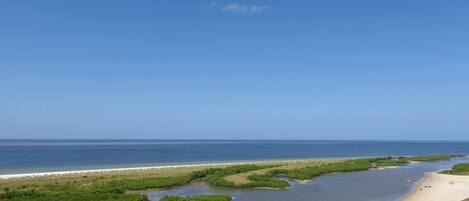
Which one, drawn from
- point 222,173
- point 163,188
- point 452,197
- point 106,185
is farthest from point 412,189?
point 106,185

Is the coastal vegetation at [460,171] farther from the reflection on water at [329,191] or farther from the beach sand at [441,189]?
the reflection on water at [329,191]

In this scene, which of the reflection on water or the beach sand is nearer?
the reflection on water

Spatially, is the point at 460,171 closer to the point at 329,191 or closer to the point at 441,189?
the point at 441,189

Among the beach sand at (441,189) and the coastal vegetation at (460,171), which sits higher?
the coastal vegetation at (460,171)

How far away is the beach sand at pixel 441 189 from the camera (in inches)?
1658

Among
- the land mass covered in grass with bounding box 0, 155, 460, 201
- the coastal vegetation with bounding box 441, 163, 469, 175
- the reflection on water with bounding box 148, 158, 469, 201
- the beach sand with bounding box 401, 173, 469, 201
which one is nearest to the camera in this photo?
the land mass covered in grass with bounding box 0, 155, 460, 201

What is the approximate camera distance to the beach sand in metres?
42.1

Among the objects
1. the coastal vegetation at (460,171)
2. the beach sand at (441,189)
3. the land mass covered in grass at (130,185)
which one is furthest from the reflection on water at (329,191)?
the coastal vegetation at (460,171)

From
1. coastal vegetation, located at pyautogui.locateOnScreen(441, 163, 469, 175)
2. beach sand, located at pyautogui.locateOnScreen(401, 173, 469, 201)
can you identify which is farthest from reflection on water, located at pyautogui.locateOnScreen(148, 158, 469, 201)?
coastal vegetation, located at pyautogui.locateOnScreen(441, 163, 469, 175)

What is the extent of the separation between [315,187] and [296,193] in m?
5.86

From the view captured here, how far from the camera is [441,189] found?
48594 millimetres

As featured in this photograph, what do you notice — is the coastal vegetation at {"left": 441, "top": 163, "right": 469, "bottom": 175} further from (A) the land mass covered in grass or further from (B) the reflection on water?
(A) the land mass covered in grass

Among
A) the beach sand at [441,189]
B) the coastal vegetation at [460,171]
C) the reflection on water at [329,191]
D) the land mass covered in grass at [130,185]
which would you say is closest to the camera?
the land mass covered in grass at [130,185]

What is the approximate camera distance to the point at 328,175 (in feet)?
205
